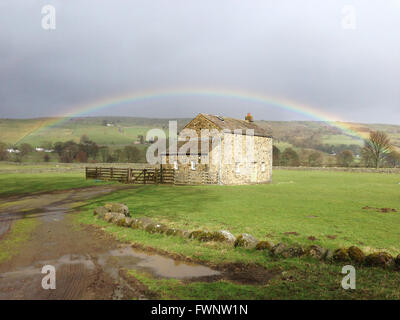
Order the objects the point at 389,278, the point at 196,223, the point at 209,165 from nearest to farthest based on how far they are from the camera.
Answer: the point at 389,278
the point at 196,223
the point at 209,165

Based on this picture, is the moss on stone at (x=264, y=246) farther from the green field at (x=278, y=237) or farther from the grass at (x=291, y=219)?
the grass at (x=291, y=219)

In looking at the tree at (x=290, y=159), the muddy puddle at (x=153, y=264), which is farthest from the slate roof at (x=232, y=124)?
the tree at (x=290, y=159)

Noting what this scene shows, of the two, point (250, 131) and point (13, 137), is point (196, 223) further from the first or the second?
point (13, 137)

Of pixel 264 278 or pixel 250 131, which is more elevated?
pixel 250 131

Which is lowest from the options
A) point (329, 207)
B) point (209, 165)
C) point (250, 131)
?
point (329, 207)

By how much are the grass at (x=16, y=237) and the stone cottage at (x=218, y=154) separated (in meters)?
19.2

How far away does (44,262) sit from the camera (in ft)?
24.0

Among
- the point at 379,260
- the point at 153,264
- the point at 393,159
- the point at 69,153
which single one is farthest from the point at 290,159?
the point at 153,264

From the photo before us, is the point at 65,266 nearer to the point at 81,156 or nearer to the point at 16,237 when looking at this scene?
the point at 16,237

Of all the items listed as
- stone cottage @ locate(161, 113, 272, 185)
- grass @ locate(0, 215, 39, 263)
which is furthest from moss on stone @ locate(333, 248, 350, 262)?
stone cottage @ locate(161, 113, 272, 185)

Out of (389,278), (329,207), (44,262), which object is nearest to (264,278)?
(389,278)

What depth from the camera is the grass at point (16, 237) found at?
808cm

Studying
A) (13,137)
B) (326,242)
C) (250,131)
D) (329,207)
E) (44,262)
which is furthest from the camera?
(13,137)
